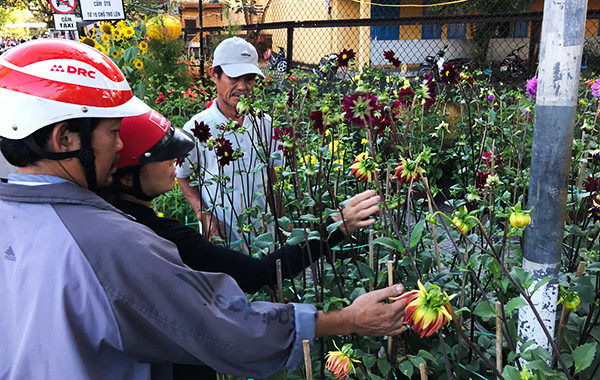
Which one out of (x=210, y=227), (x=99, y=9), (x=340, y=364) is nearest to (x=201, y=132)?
(x=210, y=227)

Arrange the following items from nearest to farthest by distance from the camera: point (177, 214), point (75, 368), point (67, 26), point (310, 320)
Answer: point (75, 368)
point (310, 320)
point (177, 214)
point (67, 26)

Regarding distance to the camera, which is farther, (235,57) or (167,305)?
(235,57)

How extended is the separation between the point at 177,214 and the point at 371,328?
2745 millimetres

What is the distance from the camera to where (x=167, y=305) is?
3.41 ft

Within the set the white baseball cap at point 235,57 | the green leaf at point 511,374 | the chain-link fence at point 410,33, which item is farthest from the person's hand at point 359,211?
the chain-link fence at point 410,33

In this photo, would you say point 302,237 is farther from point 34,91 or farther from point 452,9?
point 452,9

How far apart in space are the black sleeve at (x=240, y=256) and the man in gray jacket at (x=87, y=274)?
387mm

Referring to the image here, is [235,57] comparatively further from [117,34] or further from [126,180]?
[117,34]

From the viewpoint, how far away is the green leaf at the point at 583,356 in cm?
114

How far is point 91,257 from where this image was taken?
39.7 inches

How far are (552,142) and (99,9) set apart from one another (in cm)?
633

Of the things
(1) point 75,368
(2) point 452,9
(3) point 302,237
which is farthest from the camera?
(2) point 452,9

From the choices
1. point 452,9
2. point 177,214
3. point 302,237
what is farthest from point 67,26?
point 452,9

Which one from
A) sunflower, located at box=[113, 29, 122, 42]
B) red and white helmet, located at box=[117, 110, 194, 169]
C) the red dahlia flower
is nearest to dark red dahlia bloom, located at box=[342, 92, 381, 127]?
the red dahlia flower
